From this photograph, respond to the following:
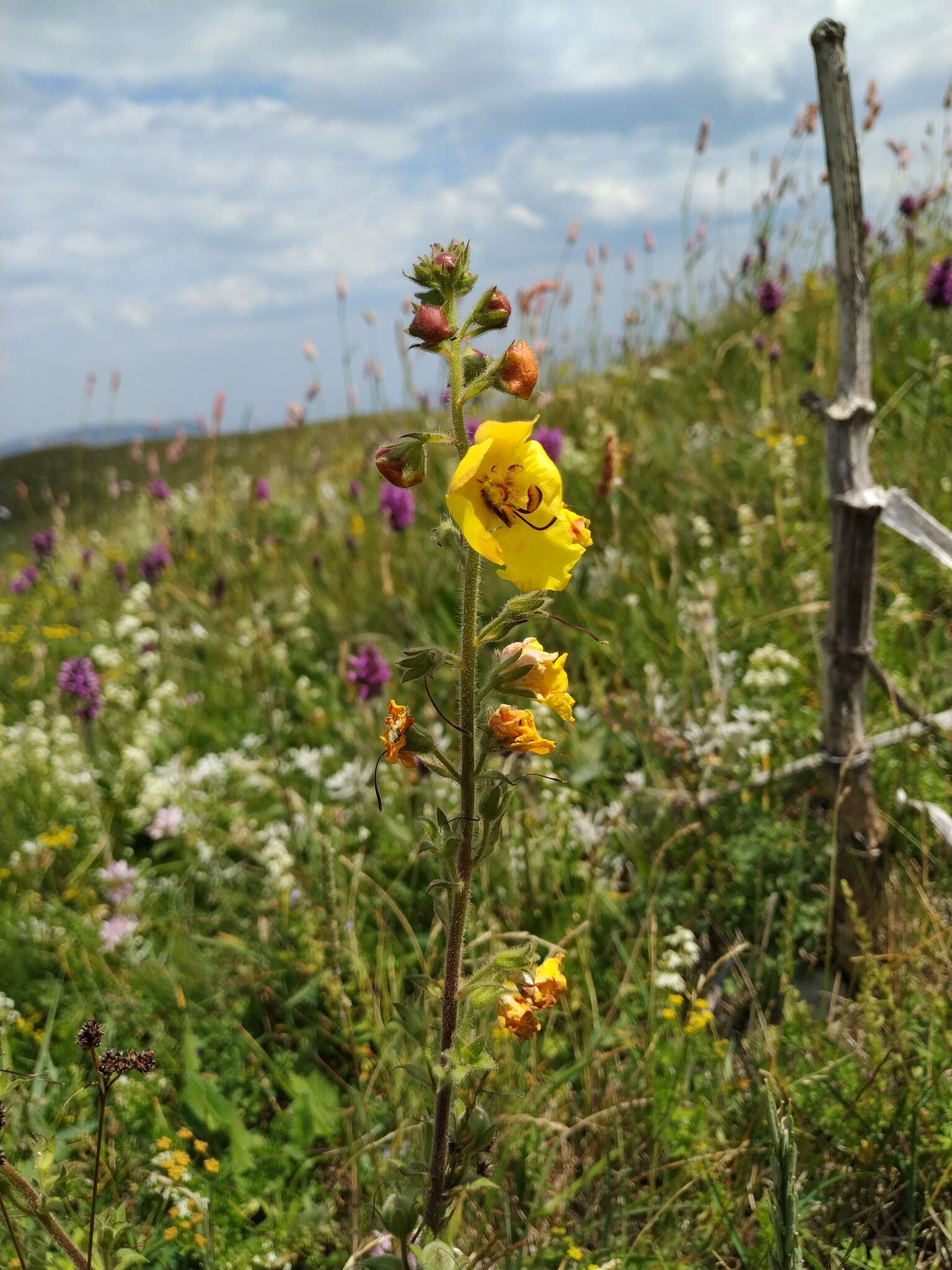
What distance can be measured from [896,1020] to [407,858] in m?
1.64

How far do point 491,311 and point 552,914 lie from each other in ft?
6.52

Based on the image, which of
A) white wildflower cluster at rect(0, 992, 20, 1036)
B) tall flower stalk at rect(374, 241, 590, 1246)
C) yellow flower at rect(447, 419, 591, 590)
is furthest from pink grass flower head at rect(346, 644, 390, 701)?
yellow flower at rect(447, 419, 591, 590)

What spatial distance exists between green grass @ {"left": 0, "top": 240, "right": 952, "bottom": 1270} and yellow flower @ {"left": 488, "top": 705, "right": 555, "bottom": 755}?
0.52 metres

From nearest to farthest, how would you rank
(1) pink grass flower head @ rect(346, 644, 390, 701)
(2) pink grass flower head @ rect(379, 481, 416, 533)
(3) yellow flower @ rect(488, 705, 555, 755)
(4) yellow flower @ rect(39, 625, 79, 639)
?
(3) yellow flower @ rect(488, 705, 555, 755), (1) pink grass flower head @ rect(346, 644, 390, 701), (2) pink grass flower head @ rect(379, 481, 416, 533), (4) yellow flower @ rect(39, 625, 79, 639)

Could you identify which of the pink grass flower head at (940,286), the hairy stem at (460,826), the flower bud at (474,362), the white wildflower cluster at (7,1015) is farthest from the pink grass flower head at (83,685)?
the pink grass flower head at (940,286)

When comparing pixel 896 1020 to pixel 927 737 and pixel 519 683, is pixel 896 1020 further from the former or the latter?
pixel 519 683

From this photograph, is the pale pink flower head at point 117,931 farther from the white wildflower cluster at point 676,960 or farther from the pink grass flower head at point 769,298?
the pink grass flower head at point 769,298

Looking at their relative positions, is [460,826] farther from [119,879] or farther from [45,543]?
[45,543]

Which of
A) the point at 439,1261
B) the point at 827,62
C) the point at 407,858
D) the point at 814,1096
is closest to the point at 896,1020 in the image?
the point at 814,1096

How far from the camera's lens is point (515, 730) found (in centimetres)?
141

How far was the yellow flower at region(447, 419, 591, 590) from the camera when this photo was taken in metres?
1.28

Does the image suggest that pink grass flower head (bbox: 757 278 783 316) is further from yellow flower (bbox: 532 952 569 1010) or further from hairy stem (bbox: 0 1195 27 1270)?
hairy stem (bbox: 0 1195 27 1270)

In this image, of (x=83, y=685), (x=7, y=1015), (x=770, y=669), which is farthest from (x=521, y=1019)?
Result: (x=83, y=685)

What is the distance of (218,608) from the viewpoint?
18.0 feet
